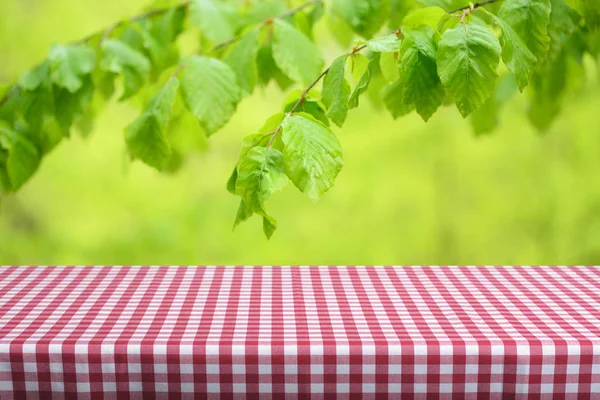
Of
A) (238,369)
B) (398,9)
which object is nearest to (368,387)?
(238,369)

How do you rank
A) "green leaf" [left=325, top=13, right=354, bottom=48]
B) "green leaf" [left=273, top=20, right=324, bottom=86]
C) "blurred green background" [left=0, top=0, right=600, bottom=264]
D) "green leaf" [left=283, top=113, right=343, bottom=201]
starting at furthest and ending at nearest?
"blurred green background" [left=0, top=0, right=600, bottom=264], "green leaf" [left=325, top=13, right=354, bottom=48], "green leaf" [left=273, top=20, right=324, bottom=86], "green leaf" [left=283, top=113, right=343, bottom=201]

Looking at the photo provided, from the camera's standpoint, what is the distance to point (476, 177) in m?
4.64

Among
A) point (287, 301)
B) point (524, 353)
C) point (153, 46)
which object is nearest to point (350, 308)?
point (287, 301)

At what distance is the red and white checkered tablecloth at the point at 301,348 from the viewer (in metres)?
0.79

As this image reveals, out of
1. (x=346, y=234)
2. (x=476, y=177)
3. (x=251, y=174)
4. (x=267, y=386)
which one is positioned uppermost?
(x=251, y=174)

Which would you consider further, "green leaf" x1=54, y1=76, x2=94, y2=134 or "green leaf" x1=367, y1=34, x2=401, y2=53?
"green leaf" x1=54, y1=76, x2=94, y2=134

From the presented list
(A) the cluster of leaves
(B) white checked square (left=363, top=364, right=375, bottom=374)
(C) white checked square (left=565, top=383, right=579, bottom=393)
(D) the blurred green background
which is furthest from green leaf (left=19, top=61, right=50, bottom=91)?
(D) the blurred green background

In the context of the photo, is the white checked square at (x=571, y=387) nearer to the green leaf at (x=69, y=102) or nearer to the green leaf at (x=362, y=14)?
the green leaf at (x=362, y=14)

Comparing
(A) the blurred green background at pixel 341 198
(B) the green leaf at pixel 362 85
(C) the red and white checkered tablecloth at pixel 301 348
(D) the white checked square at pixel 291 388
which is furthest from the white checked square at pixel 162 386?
(A) the blurred green background at pixel 341 198

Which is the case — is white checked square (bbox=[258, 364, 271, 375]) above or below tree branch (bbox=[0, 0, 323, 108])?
below

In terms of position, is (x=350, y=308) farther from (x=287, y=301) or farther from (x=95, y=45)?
(x=95, y=45)

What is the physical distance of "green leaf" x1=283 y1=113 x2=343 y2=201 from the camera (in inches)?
27.6

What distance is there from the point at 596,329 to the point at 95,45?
2.82 feet

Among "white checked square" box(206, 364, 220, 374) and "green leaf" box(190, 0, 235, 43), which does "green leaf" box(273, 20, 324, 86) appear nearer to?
"green leaf" box(190, 0, 235, 43)
